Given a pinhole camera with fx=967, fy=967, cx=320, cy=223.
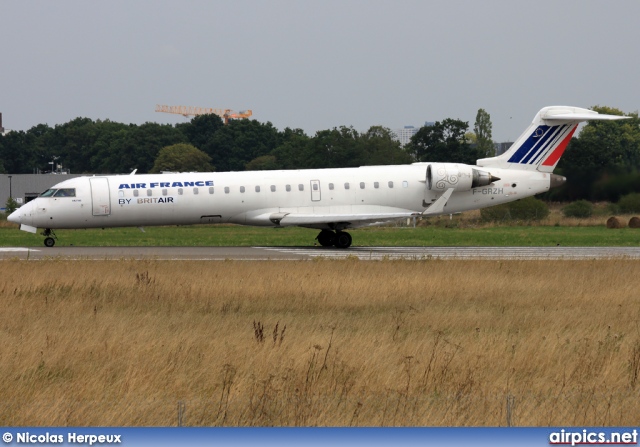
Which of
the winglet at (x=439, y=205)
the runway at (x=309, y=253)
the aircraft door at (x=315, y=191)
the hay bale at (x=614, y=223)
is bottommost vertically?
the hay bale at (x=614, y=223)

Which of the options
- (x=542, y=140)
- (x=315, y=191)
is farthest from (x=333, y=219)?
(x=542, y=140)

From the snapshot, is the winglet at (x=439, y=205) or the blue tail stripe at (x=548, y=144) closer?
the winglet at (x=439, y=205)

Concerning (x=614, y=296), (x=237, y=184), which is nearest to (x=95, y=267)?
(x=237, y=184)

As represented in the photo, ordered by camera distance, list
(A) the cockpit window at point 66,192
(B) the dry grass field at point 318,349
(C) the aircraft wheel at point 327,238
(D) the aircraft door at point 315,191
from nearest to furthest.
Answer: (B) the dry grass field at point 318,349, (A) the cockpit window at point 66,192, (D) the aircraft door at point 315,191, (C) the aircraft wheel at point 327,238

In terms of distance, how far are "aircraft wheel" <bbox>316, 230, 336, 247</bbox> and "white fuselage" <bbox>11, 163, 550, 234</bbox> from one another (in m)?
0.79

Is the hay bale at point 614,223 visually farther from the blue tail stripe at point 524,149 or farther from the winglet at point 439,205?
the winglet at point 439,205

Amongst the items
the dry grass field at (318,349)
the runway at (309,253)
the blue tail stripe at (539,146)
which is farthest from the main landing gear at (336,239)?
the dry grass field at (318,349)

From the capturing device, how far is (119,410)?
30.0 ft

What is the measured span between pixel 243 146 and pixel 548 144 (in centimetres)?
8497

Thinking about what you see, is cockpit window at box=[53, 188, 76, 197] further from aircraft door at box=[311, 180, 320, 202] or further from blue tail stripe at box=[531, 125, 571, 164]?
blue tail stripe at box=[531, 125, 571, 164]

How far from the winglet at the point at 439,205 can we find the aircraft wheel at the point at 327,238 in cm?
333

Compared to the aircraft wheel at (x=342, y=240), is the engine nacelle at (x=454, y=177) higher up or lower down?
higher up

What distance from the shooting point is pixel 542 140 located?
113ft

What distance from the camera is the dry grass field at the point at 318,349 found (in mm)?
9211
